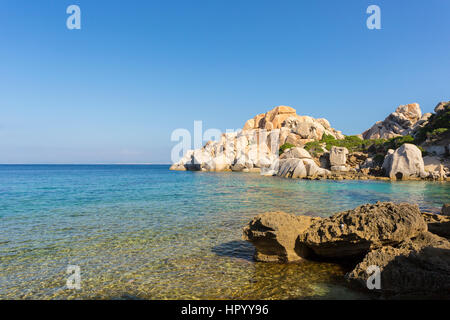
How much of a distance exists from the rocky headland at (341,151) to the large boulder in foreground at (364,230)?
124ft

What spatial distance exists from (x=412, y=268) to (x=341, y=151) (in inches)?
2221

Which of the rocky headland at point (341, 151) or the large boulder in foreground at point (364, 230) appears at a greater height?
the rocky headland at point (341, 151)

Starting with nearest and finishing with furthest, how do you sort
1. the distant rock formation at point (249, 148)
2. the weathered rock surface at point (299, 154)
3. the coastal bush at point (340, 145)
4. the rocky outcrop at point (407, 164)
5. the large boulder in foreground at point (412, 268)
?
the large boulder in foreground at point (412, 268), the rocky outcrop at point (407, 164), the weathered rock surface at point (299, 154), the coastal bush at point (340, 145), the distant rock formation at point (249, 148)

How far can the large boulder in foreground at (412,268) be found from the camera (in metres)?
4.79

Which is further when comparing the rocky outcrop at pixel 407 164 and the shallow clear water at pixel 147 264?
the rocky outcrop at pixel 407 164

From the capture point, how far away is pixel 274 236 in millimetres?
6914

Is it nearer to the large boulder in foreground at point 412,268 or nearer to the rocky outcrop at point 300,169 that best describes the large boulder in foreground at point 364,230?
the large boulder in foreground at point 412,268

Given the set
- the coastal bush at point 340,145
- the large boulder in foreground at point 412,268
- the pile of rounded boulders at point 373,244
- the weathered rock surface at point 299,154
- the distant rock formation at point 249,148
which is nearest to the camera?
the large boulder in foreground at point 412,268

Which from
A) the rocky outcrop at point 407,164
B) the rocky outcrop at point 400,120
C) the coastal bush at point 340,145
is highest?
the rocky outcrop at point 400,120

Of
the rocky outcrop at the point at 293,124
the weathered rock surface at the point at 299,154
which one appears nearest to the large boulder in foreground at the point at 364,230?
the weathered rock surface at the point at 299,154

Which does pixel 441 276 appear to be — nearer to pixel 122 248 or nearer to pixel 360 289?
pixel 360 289

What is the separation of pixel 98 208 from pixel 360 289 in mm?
15108

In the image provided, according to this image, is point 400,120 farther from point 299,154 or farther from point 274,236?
point 274,236

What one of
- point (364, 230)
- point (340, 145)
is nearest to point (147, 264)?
point (364, 230)
